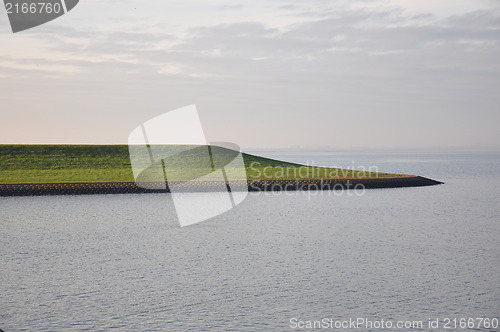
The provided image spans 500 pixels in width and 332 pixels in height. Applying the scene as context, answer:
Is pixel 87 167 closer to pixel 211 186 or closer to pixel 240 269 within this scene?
pixel 211 186

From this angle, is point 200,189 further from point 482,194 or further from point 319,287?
point 319,287

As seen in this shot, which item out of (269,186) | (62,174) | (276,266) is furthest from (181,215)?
(62,174)

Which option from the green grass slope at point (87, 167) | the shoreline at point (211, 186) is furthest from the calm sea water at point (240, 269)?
the green grass slope at point (87, 167)

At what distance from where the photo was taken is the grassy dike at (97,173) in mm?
44156

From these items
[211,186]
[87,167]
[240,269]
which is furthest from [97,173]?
[240,269]

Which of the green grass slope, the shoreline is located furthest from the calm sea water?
the green grass slope

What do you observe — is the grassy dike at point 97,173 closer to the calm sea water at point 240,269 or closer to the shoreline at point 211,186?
the shoreline at point 211,186

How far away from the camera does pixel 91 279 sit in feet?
47.2

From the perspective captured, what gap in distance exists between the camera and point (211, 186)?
47031mm

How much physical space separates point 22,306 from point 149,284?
3.21 m

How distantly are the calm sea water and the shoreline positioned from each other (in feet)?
42.7

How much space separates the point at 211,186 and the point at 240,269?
103 ft

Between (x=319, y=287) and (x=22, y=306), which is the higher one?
(x=22, y=306)

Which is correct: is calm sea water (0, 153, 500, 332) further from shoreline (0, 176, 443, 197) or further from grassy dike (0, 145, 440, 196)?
grassy dike (0, 145, 440, 196)
